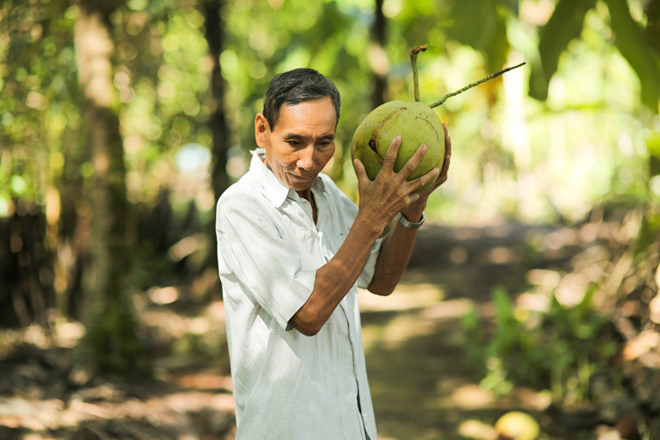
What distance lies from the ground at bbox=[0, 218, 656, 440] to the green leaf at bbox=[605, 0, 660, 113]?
201 cm

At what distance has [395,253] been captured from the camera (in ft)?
5.37

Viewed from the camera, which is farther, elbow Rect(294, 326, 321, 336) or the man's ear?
the man's ear

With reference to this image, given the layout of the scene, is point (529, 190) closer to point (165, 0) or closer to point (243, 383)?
point (165, 0)

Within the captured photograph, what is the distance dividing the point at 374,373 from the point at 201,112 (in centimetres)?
398

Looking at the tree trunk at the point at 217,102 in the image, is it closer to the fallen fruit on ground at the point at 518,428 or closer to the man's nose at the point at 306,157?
the fallen fruit on ground at the point at 518,428

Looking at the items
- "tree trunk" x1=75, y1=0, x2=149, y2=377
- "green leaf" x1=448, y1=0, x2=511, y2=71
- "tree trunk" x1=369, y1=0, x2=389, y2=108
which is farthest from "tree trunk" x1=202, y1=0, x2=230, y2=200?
"green leaf" x1=448, y1=0, x2=511, y2=71

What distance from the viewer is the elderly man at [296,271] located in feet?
4.36

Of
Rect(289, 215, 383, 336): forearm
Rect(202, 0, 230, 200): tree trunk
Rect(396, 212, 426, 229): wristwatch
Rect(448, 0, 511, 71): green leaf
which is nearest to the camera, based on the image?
Rect(289, 215, 383, 336): forearm

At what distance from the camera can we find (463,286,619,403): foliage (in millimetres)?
3777

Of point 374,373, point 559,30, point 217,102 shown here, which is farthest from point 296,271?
point 217,102

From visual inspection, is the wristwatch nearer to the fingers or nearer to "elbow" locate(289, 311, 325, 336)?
the fingers

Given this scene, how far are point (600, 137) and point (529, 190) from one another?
1461 mm

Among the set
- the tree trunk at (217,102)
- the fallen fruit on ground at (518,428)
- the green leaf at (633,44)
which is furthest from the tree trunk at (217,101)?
→ the green leaf at (633,44)

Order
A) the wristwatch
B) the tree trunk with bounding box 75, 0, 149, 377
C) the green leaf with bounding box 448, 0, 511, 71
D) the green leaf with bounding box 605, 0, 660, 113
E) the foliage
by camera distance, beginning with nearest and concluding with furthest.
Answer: the wristwatch → the green leaf with bounding box 605, 0, 660, 113 → the green leaf with bounding box 448, 0, 511, 71 → the foliage → the tree trunk with bounding box 75, 0, 149, 377
